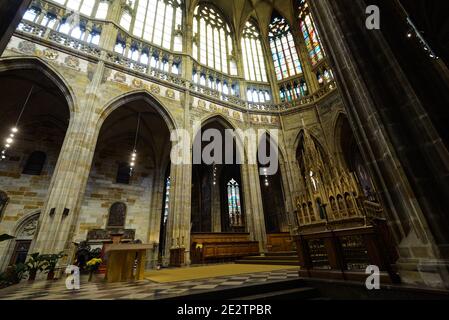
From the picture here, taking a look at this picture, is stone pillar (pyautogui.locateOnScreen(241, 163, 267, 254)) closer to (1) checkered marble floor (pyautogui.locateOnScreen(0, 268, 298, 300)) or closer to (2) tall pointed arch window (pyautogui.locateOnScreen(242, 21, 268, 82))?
(1) checkered marble floor (pyautogui.locateOnScreen(0, 268, 298, 300))

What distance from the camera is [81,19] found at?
1016 centimetres

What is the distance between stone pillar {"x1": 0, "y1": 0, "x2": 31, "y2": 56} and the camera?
→ 7.84 ft

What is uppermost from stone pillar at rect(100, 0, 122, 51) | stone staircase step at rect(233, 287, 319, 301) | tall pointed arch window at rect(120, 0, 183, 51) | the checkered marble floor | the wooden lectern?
tall pointed arch window at rect(120, 0, 183, 51)

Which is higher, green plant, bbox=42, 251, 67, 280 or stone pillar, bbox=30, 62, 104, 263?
stone pillar, bbox=30, 62, 104, 263

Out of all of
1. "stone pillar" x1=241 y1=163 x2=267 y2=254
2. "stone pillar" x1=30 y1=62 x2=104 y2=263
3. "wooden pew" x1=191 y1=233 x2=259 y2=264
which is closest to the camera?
"stone pillar" x1=30 y1=62 x2=104 y2=263

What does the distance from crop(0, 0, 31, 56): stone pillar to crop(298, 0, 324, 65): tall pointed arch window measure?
16223mm

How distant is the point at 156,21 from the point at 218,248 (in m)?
15.0

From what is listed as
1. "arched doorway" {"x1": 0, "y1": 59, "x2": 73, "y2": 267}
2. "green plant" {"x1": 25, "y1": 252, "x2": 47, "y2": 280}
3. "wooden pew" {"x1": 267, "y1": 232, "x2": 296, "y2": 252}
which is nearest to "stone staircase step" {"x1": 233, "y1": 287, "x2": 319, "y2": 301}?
"green plant" {"x1": 25, "y1": 252, "x2": 47, "y2": 280}

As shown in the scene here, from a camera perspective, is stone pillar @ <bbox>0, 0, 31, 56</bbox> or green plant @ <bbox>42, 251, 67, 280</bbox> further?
green plant @ <bbox>42, 251, 67, 280</bbox>

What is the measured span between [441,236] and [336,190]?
13.2 feet

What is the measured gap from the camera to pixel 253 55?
17250mm

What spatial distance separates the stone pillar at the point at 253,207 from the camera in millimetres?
11055

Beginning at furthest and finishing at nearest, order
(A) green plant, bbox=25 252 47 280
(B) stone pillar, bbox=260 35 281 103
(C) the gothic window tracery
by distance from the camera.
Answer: (C) the gothic window tracery
(B) stone pillar, bbox=260 35 281 103
(A) green plant, bbox=25 252 47 280

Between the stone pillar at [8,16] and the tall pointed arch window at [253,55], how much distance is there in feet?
49.8
